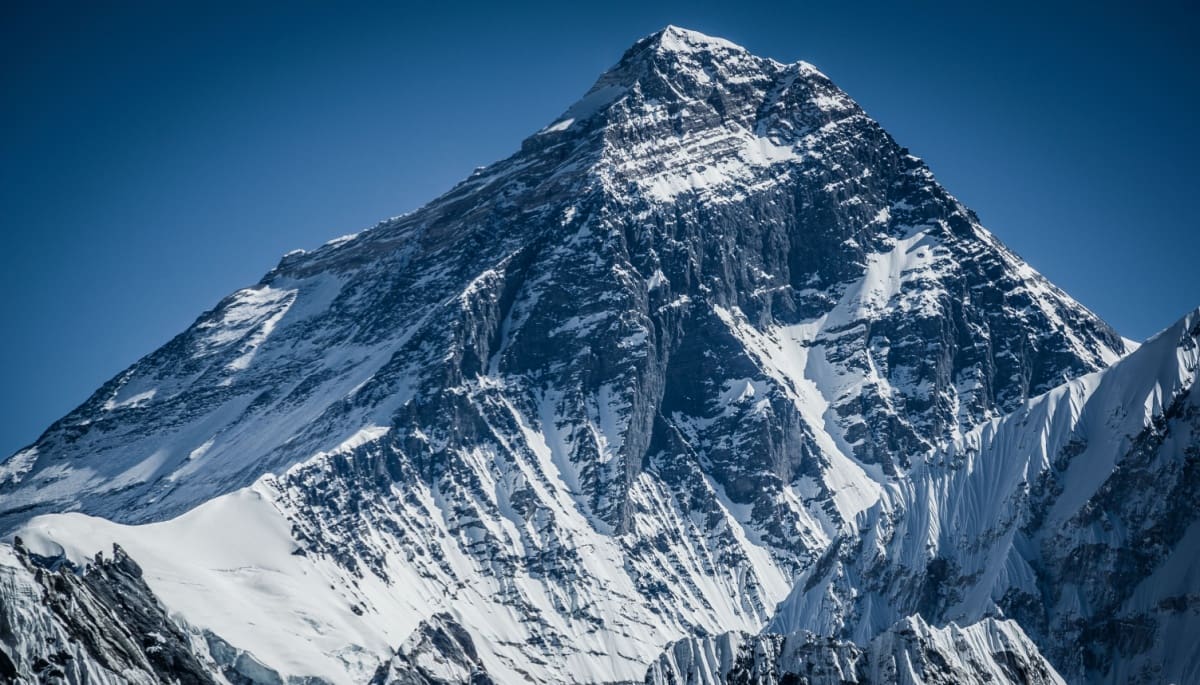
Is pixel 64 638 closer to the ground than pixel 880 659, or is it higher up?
closer to the ground

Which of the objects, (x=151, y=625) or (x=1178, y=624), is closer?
(x=151, y=625)

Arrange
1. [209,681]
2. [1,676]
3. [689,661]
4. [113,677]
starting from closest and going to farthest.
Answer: [1,676], [113,677], [209,681], [689,661]

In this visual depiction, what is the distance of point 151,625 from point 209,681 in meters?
10.8

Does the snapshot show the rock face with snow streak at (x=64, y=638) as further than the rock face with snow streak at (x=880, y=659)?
No

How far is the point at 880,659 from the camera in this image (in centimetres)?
13612

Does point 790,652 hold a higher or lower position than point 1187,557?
lower

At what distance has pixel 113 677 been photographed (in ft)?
348

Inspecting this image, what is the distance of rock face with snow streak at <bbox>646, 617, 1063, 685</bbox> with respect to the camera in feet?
442

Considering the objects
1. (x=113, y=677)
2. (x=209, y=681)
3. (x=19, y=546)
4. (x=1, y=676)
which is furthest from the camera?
(x=209, y=681)

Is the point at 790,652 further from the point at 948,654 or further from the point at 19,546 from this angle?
the point at 19,546

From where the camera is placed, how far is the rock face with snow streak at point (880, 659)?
442ft

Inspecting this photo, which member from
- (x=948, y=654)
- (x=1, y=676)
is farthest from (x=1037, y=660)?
(x=1, y=676)

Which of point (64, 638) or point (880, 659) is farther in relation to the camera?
point (880, 659)

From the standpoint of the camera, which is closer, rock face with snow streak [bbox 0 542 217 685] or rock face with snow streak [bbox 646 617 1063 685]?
rock face with snow streak [bbox 0 542 217 685]
